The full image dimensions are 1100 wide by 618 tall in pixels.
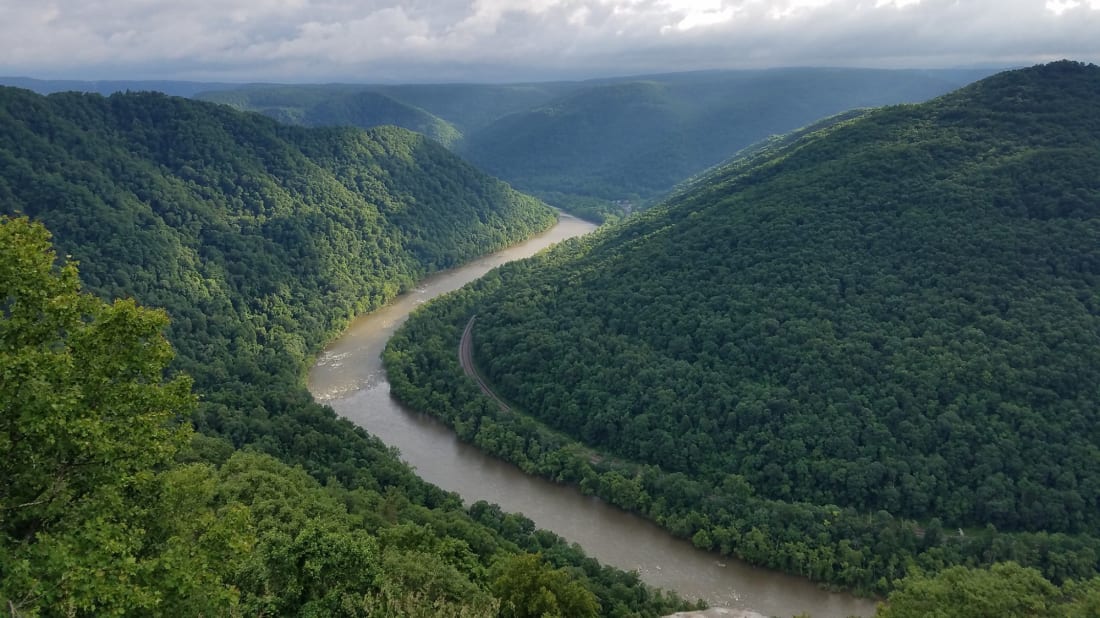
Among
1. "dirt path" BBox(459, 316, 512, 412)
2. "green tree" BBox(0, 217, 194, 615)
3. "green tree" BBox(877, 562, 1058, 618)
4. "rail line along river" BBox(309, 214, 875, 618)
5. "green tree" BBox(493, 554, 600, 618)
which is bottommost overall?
"rail line along river" BBox(309, 214, 875, 618)

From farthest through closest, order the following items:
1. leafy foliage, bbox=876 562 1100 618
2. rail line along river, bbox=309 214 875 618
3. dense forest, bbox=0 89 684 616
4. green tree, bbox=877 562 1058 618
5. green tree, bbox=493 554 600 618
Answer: rail line along river, bbox=309 214 875 618 < green tree, bbox=877 562 1058 618 < leafy foliage, bbox=876 562 1100 618 < green tree, bbox=493 554 600 618 < dense forest, bbox=0 89 684 616

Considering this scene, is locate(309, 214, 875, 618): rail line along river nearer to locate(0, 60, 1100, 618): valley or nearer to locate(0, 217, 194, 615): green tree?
locate(0, 60, 1100, 618): valley

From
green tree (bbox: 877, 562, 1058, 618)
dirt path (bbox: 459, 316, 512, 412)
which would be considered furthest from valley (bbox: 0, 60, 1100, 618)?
dirt path (bbox: 459, 316, 512, 412)

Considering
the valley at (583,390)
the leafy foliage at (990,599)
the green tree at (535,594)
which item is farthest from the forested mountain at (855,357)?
the green tree at (535,594)

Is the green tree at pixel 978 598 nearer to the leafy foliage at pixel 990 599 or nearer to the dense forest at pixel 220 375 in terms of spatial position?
the leafy foliage at pixel 990 599

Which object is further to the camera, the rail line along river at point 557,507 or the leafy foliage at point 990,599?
the rail line along river at point 557,507

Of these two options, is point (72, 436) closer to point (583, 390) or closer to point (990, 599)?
point (990, 599)
